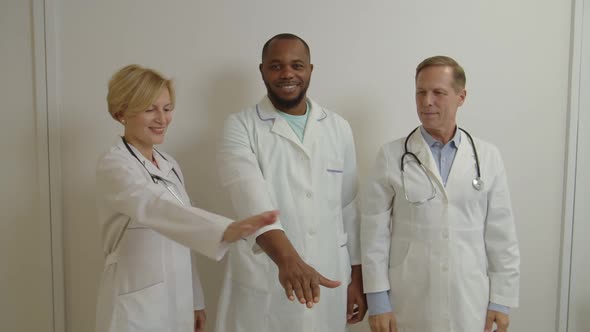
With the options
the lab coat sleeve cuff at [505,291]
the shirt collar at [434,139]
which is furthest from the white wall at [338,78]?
the lab coat sleeve cuff at [505,291]

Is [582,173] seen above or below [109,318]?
above

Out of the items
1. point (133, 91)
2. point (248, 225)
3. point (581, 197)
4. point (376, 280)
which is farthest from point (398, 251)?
point (581, 197)

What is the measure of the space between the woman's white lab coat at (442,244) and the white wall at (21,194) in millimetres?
1429

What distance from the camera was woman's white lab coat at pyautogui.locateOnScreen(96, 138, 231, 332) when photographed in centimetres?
126

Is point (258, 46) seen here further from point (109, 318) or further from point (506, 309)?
point (506, 309)

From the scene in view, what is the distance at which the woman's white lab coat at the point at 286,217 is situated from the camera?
155 cm

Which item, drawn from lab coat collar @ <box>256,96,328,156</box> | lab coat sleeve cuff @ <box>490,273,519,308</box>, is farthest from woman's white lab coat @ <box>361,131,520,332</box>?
lab coat collar @ <box>256,96,328,156</box>

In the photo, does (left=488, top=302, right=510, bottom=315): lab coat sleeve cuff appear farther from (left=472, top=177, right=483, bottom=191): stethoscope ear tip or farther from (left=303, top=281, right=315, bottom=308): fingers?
(left=303, top=281, right=315, bottom=308): fingers

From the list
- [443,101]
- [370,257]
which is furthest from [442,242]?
[443,101]

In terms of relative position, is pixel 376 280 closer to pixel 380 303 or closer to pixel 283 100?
pixel 380 303

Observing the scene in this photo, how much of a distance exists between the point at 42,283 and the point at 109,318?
829 mm

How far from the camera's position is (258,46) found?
77.0 inches

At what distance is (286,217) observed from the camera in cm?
156

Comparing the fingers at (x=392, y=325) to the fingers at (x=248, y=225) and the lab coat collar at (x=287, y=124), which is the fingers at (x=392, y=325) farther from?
the fingers at (x=248, y=225)
